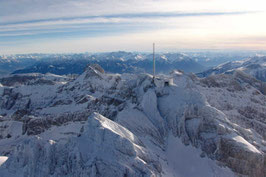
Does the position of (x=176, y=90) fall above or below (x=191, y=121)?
above

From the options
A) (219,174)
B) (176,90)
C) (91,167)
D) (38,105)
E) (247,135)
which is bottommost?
(38,105)

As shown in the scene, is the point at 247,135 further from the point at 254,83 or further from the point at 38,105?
the point at 38,105

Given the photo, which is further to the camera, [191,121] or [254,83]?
[254,83]

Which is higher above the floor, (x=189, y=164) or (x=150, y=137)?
(x=150, y=137)

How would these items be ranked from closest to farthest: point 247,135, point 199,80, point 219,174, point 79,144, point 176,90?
point 79,144 < point 219,174 < point 247,135 < point 176,90 < point 199,80

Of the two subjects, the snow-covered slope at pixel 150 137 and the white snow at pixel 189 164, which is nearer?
the snow-covered slope at pixel 150 137

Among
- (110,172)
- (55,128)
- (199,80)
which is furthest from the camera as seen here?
(199,80)

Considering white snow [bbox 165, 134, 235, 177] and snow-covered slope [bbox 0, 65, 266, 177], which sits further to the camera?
white snow [bbox 165, 134, 235, 177]

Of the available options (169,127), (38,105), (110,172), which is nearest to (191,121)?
(169,127)
